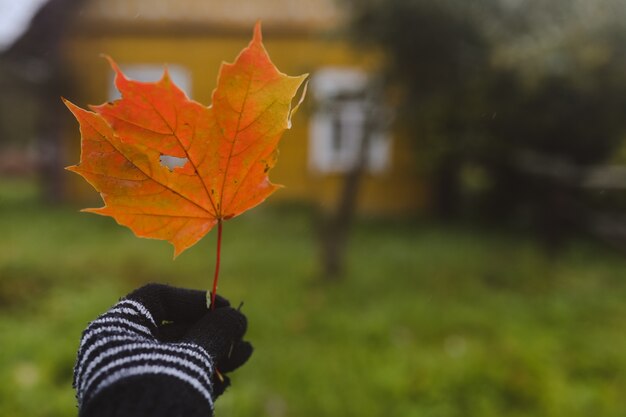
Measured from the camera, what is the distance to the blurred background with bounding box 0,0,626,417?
3455mm

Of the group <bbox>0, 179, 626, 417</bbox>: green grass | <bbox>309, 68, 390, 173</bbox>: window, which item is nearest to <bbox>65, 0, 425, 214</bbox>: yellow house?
<bbox>309, 68, 390, 173</bbox>: window

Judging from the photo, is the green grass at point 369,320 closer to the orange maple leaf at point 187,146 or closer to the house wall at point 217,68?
the orange maple leaf at point 187,146

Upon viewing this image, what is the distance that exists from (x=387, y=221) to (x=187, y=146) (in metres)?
8.45

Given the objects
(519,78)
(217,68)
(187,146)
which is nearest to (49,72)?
(217,68)

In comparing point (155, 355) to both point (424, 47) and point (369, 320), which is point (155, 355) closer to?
point (369, 320)

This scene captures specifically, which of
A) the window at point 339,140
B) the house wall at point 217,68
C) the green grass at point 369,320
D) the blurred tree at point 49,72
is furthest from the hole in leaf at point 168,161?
the blurred tree at point 49,72

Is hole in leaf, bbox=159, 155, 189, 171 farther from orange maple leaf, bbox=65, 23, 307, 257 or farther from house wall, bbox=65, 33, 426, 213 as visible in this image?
house wall, bbox=65, 33, 426, 213

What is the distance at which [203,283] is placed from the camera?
5125 millimetres

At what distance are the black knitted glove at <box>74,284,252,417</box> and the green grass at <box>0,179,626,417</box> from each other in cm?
219

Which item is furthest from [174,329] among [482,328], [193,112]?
[482,328]

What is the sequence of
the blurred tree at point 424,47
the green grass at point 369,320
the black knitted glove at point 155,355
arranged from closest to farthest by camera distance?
the black knitted glove at point 155,355, the green grass at point 369,320, the blurred tree at point 424,47

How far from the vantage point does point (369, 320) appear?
424 centimetres

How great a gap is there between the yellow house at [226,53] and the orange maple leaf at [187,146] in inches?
348

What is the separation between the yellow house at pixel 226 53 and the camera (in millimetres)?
9828
